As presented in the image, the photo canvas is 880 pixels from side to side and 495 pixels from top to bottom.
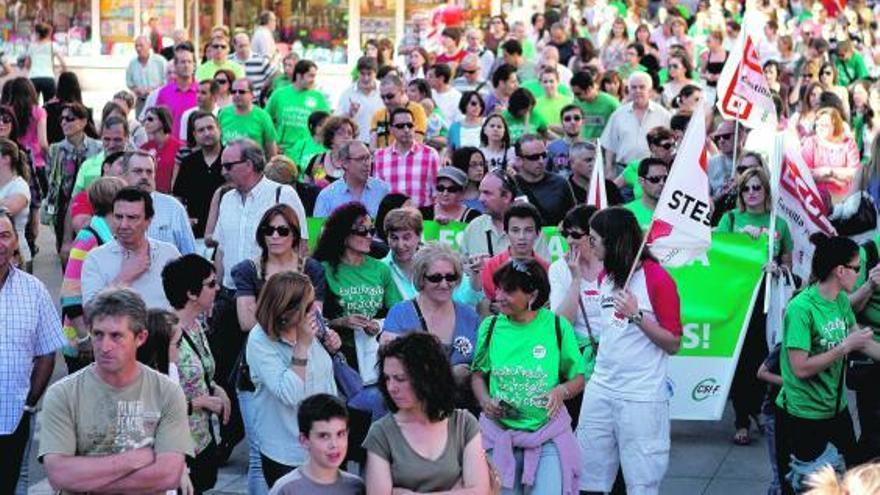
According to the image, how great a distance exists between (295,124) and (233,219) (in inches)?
253

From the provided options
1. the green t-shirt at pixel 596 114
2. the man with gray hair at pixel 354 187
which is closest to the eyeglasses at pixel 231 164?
the man with gray hair at pixel 354 187

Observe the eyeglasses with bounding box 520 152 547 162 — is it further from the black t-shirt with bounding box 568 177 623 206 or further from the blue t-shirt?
the blue t-shirt

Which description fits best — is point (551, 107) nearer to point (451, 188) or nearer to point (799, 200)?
point (451, 188)

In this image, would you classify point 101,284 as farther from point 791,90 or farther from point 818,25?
point 818,25

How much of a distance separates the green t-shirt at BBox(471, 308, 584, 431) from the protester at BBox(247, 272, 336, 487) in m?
0.79

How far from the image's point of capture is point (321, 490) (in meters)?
7.28

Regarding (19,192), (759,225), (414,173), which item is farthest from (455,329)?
(414,173)

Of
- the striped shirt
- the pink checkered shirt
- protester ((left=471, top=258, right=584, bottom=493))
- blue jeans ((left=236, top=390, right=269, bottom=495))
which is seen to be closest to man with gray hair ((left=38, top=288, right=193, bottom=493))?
blue jeans ((left=236, top=390, right=269, bottom=495))

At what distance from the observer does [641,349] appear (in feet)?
29.9

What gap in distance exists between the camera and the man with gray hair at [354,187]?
13.1 metres

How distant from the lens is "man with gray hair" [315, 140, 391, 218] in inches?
515

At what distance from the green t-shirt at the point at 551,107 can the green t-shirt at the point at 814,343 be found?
8.44 m

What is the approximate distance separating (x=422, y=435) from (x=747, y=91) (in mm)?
7538

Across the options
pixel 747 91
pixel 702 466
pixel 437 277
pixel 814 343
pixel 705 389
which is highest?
pixel 747 91
